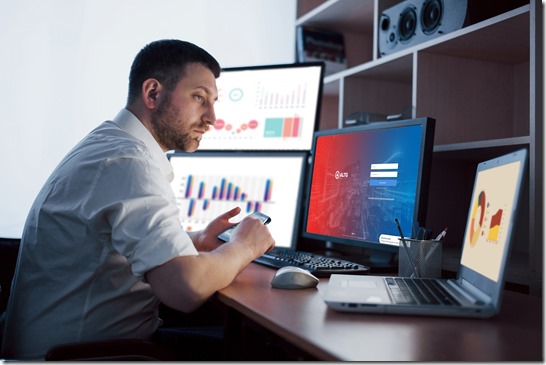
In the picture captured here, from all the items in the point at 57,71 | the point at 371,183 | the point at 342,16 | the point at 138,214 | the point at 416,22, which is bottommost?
the point at 138,214

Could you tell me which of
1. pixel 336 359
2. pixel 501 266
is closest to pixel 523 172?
pixel 501 266

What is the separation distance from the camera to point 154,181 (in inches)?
41.4

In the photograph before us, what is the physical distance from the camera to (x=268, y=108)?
1986 mm

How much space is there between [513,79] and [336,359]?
1432 mm

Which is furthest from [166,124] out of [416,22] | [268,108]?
[416,22]

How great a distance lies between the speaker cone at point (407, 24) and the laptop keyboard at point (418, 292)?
0.99 m

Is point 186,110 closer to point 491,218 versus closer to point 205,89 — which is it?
point 205,89

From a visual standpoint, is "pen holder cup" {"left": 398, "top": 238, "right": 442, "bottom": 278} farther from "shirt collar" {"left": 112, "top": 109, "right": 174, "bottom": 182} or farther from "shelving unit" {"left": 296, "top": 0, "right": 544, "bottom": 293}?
"shirt collar" {"left": 112, "top": 109, "right": 174, "bottom": 182}

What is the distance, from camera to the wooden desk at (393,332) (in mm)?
665

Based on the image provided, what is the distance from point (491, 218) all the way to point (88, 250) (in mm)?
788

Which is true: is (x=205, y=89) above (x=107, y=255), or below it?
above

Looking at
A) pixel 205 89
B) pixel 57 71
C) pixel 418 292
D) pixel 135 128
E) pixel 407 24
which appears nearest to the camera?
pixel 418 292

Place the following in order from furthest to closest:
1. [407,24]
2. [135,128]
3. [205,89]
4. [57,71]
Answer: [57,71] < [407,24] < [205,89] < [135,128]

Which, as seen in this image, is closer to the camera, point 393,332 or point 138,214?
point 393,332
